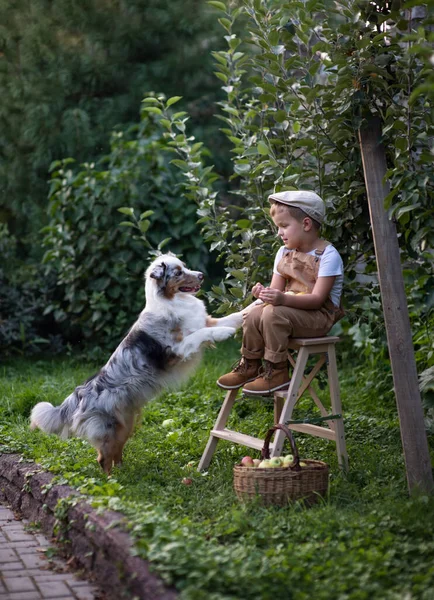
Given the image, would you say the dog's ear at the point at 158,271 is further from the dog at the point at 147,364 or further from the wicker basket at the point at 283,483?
the wicker basket at the point at 283,483

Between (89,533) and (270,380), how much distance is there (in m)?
1.31

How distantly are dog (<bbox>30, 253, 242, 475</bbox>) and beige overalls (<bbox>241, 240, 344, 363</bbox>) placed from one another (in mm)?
445

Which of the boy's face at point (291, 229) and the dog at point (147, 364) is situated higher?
the boy's face at point (291, 229)

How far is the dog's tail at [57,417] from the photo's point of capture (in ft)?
16.8

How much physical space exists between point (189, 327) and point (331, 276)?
42.9 inches

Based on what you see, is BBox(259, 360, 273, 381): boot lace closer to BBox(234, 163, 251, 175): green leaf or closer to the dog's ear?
the dog's ear

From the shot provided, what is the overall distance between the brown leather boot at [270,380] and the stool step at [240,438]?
0.32m

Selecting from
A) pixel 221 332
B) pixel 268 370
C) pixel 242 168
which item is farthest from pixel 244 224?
pixel 268 370

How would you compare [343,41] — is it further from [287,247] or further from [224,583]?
[224,583]

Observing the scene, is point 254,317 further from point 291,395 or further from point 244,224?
point 244,224

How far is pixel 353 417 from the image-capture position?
20.6ft

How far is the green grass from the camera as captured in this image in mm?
3076

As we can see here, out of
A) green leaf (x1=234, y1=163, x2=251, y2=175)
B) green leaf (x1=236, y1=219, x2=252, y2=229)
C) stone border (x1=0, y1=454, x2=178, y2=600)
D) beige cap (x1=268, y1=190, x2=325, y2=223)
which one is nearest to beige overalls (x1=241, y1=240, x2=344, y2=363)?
beige cap (x1=268, y1=190, x2=325, y2=223)

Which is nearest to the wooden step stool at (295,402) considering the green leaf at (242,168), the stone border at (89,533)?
the stone border at (89,533)
